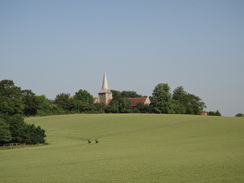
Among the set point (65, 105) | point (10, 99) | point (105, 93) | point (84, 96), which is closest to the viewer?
point (10, 99)

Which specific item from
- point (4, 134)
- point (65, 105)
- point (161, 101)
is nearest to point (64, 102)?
point (65, 105)

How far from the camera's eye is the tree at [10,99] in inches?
3236

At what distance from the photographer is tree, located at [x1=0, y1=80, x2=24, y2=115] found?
270 ft

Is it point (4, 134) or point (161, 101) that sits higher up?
point (161, 101)

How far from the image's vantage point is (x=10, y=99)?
8744 cm

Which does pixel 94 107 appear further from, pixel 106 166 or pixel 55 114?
pixel 106 166

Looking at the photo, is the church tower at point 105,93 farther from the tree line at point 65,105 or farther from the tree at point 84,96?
the tree line at point 65,105

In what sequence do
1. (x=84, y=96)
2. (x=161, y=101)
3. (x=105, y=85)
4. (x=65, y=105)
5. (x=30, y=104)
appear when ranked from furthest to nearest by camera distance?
(x=105, y=85), (x=84, y=96), (x=65, y=105), (x=161, y=101), (x=30, y=104)

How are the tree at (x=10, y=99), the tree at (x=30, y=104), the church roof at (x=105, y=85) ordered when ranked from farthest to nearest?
1. the church roof at (x=105, y=85)
2. the tree at (x=30, y=104)
3. the tree at (x=10, y=99)

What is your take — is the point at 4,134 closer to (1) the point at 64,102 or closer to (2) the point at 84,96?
(1) the point at 64,102

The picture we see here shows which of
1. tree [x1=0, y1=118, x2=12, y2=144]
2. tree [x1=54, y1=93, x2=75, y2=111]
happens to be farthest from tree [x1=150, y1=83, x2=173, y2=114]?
tree [x1=0, y1=118, x2=12, y2=144]

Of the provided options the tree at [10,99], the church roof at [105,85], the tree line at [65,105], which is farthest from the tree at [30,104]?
the church roof at [105,85]

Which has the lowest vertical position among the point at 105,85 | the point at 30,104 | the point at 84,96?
the point at 30,104

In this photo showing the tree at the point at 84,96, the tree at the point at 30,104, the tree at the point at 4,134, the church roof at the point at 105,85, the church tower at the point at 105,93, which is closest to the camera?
the tree at the point at 4,134
